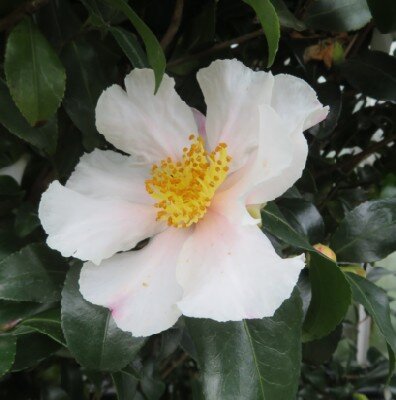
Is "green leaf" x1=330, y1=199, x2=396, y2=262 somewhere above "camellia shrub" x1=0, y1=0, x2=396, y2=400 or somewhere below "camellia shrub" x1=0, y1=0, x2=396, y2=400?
below

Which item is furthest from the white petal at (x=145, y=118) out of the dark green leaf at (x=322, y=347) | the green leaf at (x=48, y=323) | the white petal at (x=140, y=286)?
the dark green leaf at (x=322, y=347)

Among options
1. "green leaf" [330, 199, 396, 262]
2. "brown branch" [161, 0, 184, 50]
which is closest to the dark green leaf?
"green leaf" [330, 199, 396, 262]

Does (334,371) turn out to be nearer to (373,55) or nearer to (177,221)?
(373,55)

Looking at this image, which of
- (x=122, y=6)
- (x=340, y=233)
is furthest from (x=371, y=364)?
(x=122, y=6)

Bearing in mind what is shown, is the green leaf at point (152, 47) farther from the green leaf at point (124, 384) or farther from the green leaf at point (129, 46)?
the green leaf at point (124, 384)

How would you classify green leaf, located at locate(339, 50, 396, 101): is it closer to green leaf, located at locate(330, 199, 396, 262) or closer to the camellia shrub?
the camellia shrub

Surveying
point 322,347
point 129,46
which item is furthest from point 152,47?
point 322,347
